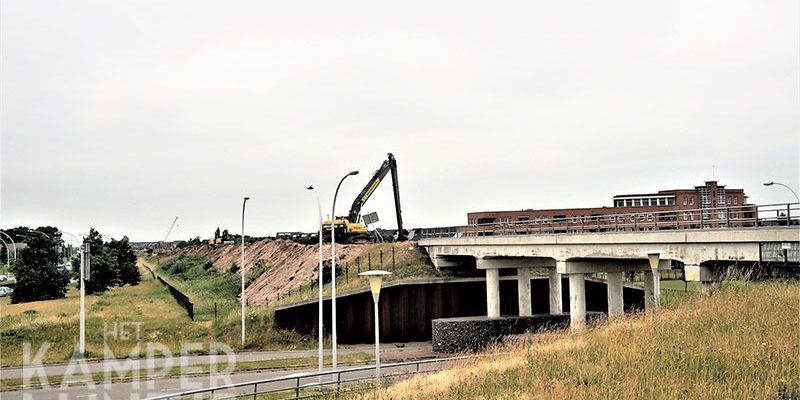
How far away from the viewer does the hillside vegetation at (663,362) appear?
15.8 m

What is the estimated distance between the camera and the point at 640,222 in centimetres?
3450

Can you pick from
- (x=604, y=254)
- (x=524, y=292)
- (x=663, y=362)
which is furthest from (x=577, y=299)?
(x=663, y=362)

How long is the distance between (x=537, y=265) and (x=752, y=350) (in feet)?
94.6

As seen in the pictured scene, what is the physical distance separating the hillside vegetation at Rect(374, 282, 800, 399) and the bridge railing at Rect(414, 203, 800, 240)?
11.7 feet

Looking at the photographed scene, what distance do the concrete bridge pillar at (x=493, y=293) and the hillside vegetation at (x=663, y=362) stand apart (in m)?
23.1

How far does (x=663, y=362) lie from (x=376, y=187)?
55.2 meters

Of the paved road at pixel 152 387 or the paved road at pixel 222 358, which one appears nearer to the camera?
the paved road at pixel 152 387

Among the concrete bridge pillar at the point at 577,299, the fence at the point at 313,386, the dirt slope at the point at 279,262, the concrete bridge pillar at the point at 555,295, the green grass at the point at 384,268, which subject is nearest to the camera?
the fence at the point at 313,386

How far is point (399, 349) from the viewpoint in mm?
43562

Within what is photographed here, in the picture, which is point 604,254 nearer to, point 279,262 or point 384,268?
point 384,268

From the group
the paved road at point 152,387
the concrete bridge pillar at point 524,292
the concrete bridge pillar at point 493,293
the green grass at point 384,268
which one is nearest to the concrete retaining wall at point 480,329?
the concrete bridge pillar at point 524,292

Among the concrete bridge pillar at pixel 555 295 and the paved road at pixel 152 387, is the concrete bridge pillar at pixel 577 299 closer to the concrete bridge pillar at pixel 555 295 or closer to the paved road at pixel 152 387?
the concrete bridge pillar at pixel 555 295

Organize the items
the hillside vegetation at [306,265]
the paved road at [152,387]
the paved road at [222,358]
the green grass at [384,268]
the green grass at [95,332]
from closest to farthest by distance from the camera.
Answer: the paved road at [152,387] → the paved road at [222,358] → the green grass at [95,332] → the green grass at [384,268] → the hillside vegetation at [306,265]

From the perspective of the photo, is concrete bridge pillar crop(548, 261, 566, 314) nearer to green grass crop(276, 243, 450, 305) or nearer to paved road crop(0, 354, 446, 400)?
green grass crop(276, 243, 450, 305)
